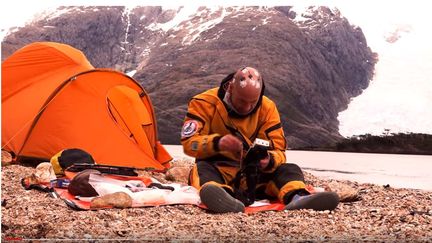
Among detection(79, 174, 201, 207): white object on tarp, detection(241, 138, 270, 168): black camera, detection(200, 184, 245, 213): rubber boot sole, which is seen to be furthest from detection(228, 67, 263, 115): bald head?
detection(79, 174, 201, 207): white object on tarp

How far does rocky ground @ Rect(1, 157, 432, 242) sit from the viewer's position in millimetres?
3391

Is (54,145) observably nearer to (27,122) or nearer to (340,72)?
(27,122)

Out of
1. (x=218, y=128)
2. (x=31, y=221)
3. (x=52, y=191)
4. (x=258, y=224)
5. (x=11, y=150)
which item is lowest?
(x=11, y=150)

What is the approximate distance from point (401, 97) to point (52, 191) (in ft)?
151

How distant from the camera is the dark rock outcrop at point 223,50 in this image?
69.3m

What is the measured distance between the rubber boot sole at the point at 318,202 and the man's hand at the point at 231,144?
640 millimetres

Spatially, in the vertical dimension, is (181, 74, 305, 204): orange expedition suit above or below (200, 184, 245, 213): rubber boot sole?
above

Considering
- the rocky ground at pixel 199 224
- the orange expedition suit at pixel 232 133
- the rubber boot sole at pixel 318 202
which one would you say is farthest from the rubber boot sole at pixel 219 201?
the rubber boot sole at pixel 318 202

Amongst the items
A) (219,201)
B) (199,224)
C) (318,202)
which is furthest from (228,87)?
(199,224)

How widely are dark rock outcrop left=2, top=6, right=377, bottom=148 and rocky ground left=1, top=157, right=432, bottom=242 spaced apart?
59.9 meters

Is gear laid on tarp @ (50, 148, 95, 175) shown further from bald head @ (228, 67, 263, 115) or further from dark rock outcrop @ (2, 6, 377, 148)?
dark rock outcrop @ (2, 6, 377, 148)

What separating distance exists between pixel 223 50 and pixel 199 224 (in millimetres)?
82284

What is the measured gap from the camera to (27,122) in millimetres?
9000

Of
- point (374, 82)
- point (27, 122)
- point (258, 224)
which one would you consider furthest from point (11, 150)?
point (374, 82)
